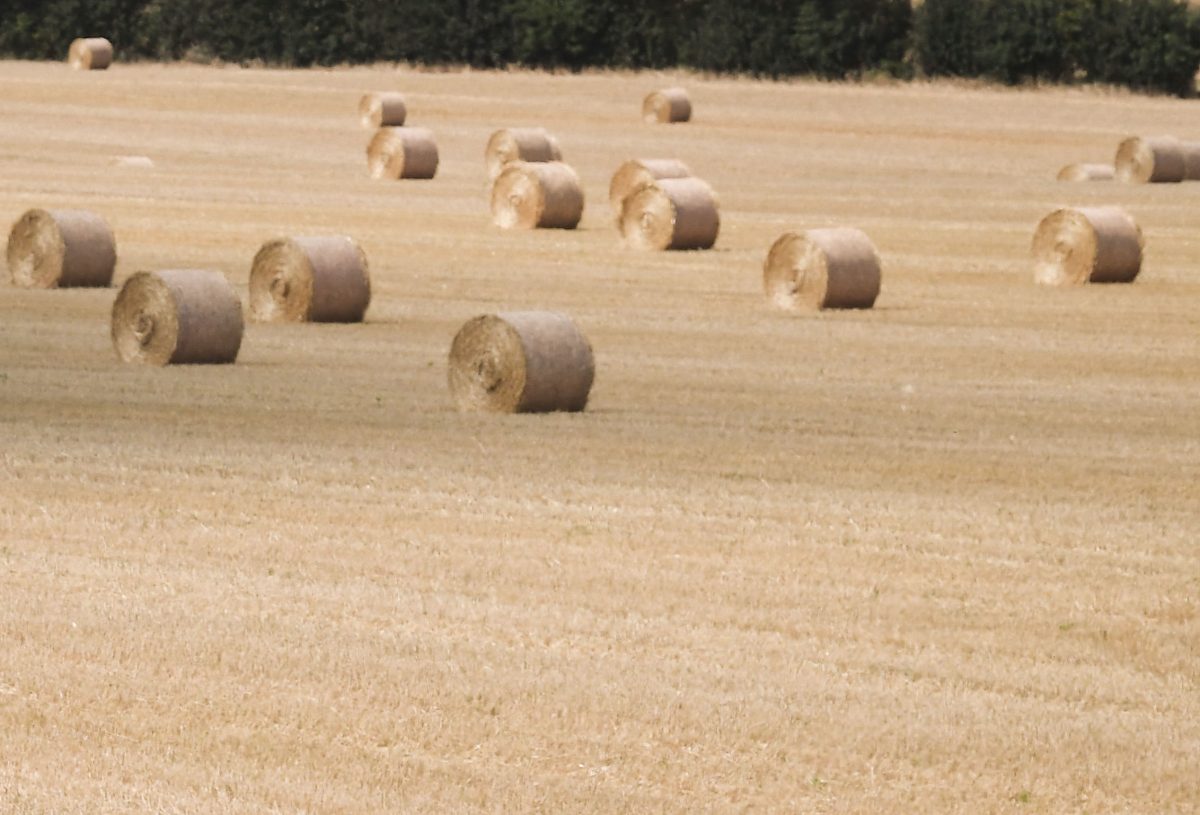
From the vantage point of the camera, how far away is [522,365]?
17344mm

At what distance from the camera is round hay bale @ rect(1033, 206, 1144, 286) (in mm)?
28031

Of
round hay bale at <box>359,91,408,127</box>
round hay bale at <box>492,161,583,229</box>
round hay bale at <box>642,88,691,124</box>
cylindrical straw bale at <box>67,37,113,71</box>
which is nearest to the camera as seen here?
round hay bale at <box>492,161,583,229</box>

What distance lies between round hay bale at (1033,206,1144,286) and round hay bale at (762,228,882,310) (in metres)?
3.69

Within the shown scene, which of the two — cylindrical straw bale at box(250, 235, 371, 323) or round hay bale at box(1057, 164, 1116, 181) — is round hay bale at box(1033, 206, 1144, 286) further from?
round hay bale at box(1057, 164, 1116, 181)

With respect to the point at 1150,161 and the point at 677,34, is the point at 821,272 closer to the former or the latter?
the point at 1150,161

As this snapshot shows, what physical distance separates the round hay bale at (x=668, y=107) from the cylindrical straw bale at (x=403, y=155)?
12.3 m

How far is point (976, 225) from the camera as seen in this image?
116ft

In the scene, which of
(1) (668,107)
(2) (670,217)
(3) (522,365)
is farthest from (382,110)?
(3) (522,365)

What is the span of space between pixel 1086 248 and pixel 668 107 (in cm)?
2699

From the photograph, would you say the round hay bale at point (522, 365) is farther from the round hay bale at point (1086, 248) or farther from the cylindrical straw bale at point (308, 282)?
the round hay bale at point (1086, 248)

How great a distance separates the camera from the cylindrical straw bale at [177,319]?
19.8 metres

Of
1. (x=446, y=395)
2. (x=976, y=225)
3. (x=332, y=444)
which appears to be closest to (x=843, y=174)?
(x=976, y=225)

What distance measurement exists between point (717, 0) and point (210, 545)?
2181 inches

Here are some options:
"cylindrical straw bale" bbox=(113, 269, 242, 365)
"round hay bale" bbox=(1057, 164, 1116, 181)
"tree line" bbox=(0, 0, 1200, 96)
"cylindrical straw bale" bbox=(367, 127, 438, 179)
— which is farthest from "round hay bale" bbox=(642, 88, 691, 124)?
"cylindrical straw bale" bbox=(113, 269, 242, 365)
